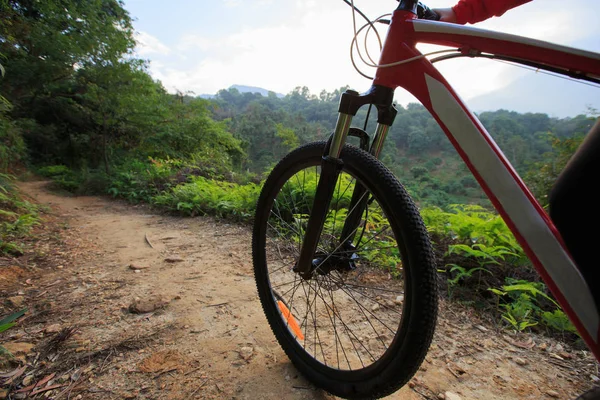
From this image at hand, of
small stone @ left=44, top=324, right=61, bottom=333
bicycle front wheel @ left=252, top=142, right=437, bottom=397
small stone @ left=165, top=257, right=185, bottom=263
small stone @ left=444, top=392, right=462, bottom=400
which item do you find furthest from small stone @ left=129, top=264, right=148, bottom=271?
small stone @ left=444, top=392, right=462, bottom=400

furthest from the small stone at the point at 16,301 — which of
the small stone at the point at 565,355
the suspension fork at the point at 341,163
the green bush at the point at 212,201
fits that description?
the small stone at the point at 565,355

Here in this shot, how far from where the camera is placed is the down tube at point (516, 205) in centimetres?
65

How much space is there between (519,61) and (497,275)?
169cm

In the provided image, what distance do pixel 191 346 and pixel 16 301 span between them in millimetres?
1259

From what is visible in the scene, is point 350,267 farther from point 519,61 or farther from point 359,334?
point 519,61

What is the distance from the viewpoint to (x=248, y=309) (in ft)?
5.61

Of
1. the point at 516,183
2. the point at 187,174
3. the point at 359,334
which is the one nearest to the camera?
the point at 516,183

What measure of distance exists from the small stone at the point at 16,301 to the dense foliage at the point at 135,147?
96cm

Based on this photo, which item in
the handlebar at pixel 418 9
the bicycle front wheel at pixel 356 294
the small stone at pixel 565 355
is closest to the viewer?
the bicycle front wheel at pixel 356 294

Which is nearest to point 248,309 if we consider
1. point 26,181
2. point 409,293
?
point 409,293

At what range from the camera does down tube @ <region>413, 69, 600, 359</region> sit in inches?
25.6

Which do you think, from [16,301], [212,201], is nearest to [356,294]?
[16,301]

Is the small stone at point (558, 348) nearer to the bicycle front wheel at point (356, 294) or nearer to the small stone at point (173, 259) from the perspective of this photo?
the bicycle front wheel at point (356, 294)

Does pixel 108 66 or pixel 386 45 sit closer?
pixel 386 45
